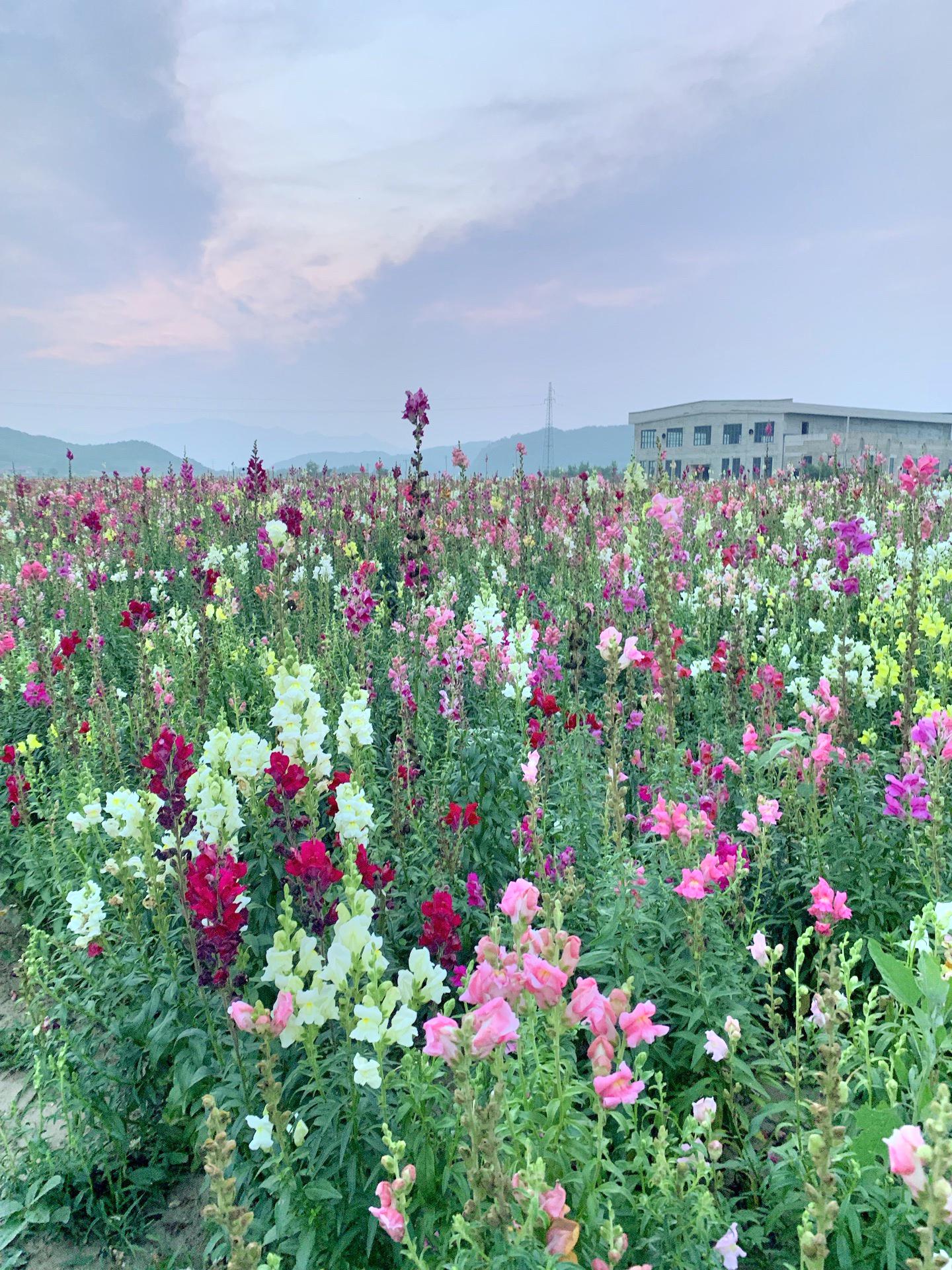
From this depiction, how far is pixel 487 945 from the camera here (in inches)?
71.4

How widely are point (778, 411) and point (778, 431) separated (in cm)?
185

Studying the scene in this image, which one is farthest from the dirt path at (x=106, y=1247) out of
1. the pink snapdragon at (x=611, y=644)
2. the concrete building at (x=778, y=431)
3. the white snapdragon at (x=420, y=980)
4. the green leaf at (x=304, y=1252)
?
the concrete building at (x=778, y=431)

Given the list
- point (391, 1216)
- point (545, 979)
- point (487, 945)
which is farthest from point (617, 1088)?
point (391, 1216)

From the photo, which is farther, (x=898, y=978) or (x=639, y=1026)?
(x=898, y=978)

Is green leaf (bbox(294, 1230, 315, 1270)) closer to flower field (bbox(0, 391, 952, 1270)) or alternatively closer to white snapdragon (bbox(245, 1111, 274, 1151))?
flower field (bbox(0, 391, 952, 1270))

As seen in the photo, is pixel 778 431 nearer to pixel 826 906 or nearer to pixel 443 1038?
pixel 826 906

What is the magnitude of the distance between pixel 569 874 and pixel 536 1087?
59 centimetres

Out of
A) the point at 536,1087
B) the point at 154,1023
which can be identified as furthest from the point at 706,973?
the point at 154,1023

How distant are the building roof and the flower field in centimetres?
6712

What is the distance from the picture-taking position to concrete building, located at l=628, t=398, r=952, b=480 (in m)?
64.4

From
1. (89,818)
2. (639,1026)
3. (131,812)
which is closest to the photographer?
(639,1026)

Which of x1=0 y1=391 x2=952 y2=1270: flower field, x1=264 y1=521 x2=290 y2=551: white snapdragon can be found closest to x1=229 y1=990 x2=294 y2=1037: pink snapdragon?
x1=0 y1=391 x2=952 y2=1270: flower field

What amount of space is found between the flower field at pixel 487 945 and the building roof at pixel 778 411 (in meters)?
67.1

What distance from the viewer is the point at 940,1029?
7.25 feet
